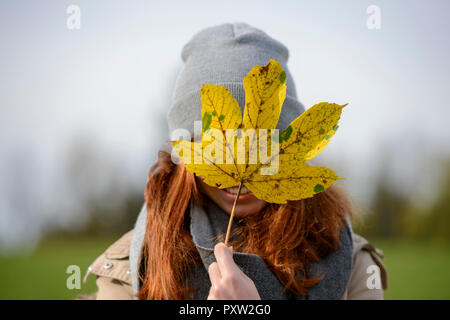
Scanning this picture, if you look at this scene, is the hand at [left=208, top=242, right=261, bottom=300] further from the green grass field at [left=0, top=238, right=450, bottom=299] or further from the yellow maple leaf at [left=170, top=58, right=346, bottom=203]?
the green grass field at [left=0, top=238, right=450, bottom=299]

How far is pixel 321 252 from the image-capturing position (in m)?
1.11

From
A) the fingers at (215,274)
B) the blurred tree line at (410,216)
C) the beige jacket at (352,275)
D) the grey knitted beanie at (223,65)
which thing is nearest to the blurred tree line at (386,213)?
the blurred tree line at (410,216)

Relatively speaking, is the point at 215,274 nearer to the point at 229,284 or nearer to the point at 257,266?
the point at 229,284

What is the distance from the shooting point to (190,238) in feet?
3.42

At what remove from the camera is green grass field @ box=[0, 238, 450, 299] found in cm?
477

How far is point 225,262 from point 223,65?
652mm

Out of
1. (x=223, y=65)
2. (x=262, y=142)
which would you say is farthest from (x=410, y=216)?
(x=262, y=142)

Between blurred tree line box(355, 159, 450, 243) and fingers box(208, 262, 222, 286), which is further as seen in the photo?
blurred tree line box(355, 159, 450, 243)

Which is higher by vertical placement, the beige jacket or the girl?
the girl

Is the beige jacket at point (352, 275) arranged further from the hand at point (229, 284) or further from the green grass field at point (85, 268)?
the green grass field at point (85, 268)

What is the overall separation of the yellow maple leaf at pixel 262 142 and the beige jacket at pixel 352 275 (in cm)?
81

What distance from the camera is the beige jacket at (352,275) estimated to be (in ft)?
3.80

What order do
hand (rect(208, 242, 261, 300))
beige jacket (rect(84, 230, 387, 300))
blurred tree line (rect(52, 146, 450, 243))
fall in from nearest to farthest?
hand (rect(208, 242, 261, 300))
beige jacket (rect(84, 230, 387, 300))
blurred tree line (rect(52, 146, 450, 243))

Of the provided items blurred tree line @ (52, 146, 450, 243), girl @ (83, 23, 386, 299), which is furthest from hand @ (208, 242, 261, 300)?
blurred tree line @ (52, 146, 450, 243)
